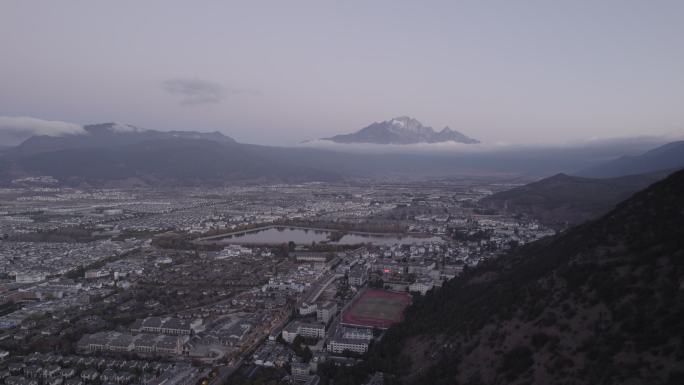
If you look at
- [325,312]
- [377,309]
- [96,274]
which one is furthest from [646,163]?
[96,274]

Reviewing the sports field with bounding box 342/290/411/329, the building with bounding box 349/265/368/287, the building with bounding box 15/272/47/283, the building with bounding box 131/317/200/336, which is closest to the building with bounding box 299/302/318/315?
the sports field with bounding box 342/290/411/329

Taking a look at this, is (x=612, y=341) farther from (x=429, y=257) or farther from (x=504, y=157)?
(x=504, y=157)

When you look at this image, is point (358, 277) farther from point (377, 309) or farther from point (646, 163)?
point (646, 163)

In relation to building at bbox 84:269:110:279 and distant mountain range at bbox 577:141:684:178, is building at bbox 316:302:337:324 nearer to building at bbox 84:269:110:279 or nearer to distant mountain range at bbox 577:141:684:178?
building at bbox 84:269:110:279

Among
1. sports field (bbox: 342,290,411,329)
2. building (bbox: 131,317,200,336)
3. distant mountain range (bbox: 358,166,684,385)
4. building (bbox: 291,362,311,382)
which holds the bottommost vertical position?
building (bbox: 291,362,311,382)

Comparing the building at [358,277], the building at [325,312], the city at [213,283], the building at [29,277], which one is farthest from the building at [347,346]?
the building at [29,277]

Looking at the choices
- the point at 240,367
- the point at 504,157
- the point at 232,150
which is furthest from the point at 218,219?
the point at 504,157

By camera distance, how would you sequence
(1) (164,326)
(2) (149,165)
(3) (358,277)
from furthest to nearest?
(2) (149,165), (3) (358,277), (1) (164,326)
